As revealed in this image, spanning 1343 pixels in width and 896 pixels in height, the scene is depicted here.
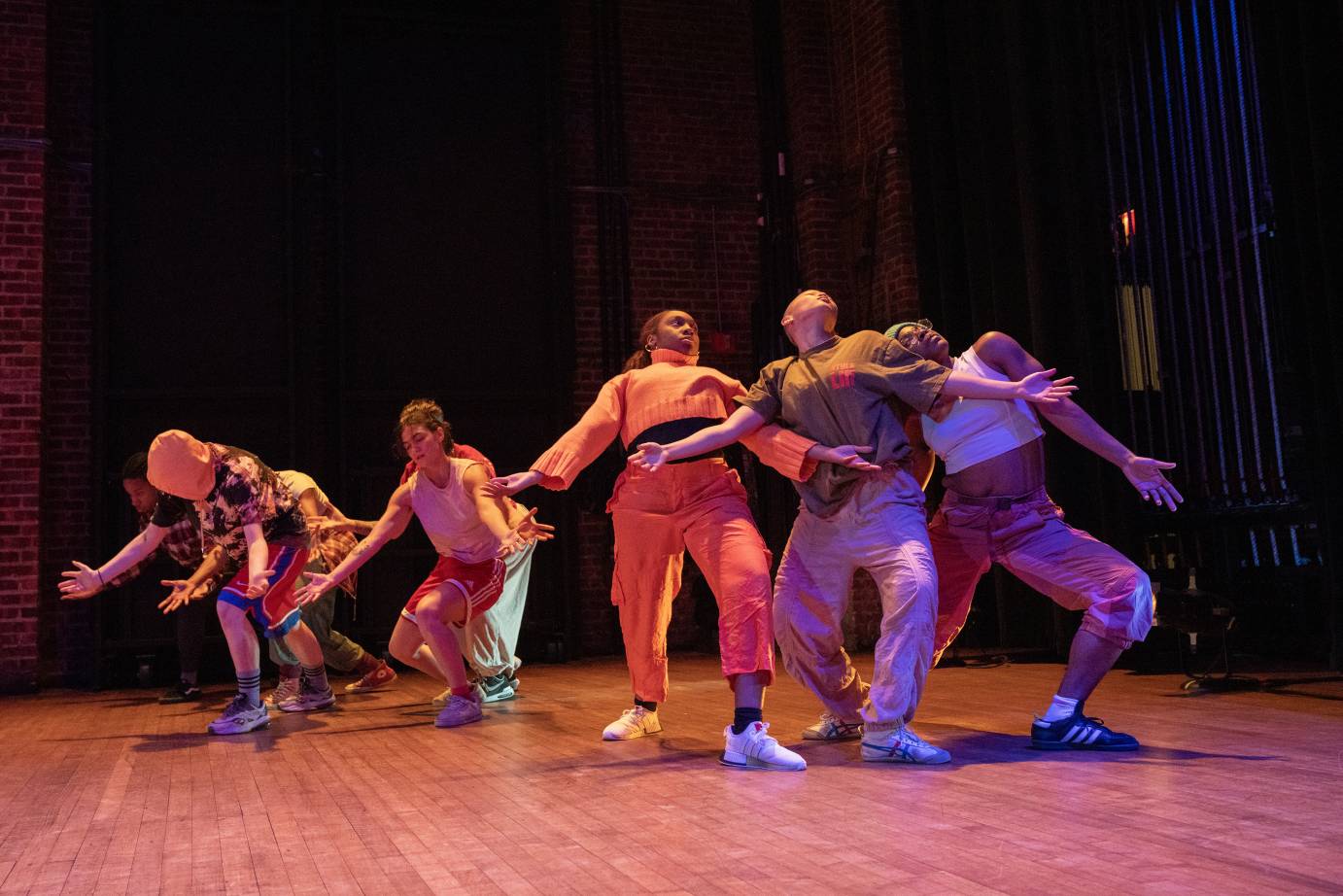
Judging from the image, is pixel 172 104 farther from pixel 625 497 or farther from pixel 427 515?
pixel 625 497

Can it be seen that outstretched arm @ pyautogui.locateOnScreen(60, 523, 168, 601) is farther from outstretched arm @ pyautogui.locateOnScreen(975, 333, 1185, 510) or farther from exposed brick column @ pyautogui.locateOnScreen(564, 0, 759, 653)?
exposed brick column @ pyautogui.locateOnScreen(564, 0, 759, 653)

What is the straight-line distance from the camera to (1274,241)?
5434 millimetres

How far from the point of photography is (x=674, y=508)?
3.71 m

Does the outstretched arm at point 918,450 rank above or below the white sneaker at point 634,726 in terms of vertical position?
above

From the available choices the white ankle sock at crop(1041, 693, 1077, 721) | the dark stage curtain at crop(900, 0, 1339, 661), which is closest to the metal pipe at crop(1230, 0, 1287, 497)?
the dark stage curtain at crop(900, 0, 1339, 661)

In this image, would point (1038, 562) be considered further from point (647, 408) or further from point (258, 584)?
point (258, 584)

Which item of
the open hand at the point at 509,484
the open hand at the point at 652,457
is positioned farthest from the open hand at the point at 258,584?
the open hand at the point at 652,457

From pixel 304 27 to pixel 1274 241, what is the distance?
6.03 meters

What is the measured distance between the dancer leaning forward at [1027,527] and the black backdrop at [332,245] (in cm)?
462

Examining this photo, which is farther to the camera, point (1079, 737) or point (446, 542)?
point (446, 542)

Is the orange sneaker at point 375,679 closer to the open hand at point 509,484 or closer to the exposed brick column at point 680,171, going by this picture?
the exposed brick column at point 680,171

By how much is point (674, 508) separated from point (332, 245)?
16.2 ft

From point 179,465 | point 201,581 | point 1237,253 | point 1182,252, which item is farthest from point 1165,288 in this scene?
point 201,581

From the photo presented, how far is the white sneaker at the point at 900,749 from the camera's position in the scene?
3.12 m
